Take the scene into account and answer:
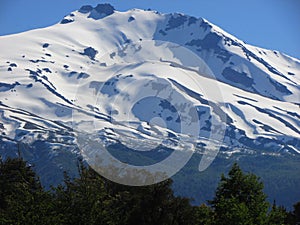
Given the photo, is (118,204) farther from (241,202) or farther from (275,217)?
(275,217)

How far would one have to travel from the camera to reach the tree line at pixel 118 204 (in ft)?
148

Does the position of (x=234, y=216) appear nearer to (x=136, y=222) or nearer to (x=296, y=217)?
(x=136, y=222)

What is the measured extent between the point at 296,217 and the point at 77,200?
49.3 m

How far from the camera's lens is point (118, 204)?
60469 millimetres

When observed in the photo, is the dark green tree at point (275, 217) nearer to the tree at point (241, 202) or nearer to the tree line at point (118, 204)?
the tree line at point (118, 204)

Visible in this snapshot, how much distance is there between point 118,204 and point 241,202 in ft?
39.2

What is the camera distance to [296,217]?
286 ft

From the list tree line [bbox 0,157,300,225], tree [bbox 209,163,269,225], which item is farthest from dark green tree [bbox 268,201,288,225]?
tree [bbox 209,163,269,225]

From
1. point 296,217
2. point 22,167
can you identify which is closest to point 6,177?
point 22,167

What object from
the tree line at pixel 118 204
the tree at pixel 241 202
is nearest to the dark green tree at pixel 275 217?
the tree line at pixel 118 204

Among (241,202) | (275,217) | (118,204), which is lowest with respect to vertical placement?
(118,204)

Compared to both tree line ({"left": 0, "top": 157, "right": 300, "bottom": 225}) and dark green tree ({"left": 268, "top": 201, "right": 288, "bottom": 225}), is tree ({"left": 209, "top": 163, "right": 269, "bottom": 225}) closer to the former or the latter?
tree line ({"left": 0, "top": 157, "right": 300, "bottom": 225})

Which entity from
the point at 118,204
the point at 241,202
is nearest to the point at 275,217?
the point at 241,202

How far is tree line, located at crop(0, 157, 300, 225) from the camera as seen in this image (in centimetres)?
4506
